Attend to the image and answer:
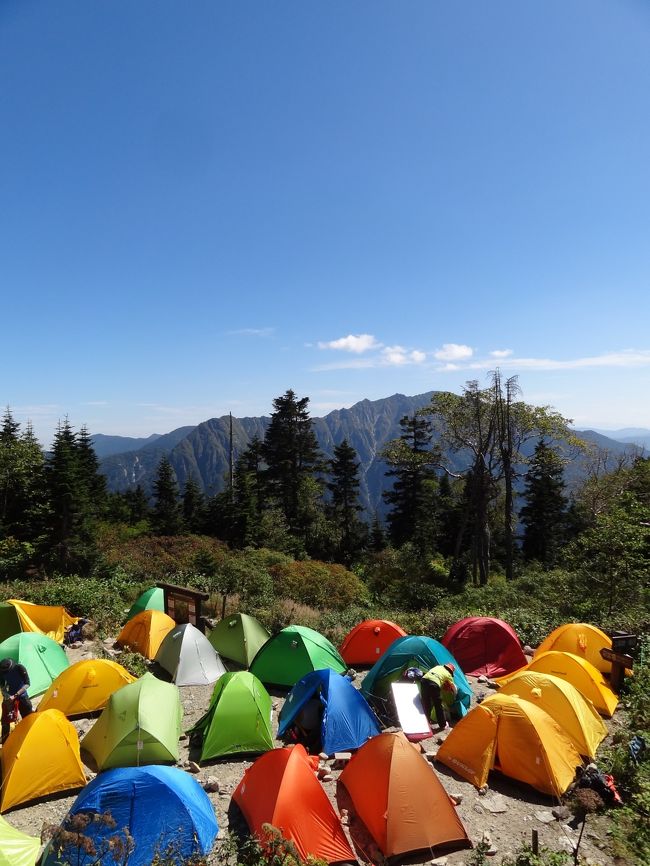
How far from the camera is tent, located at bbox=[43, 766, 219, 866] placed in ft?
18.4

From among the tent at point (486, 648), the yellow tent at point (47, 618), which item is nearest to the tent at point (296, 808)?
the tent at point (486, 648)

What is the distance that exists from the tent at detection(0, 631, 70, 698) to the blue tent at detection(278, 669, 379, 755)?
5.47 m

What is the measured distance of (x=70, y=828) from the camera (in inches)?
210

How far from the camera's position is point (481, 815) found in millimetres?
6730

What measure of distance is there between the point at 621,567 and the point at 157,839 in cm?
1449

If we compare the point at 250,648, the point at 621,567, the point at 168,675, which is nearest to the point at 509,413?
the point at 621,567

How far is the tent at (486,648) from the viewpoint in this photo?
11.5 m

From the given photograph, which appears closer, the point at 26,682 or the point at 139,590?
the point at 26,682

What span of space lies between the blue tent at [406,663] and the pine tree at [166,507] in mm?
32778

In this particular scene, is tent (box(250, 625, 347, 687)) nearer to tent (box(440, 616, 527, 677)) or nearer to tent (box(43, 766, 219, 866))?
tent (box(440, 616, 527, 677))

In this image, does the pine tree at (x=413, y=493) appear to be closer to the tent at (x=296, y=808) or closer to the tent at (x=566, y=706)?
the tent at (x=566, y=706)

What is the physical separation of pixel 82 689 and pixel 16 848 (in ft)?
13.3

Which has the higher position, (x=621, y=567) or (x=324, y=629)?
(x=621, y=567)

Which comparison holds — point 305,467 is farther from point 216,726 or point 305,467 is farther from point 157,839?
point 157,839
